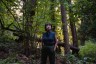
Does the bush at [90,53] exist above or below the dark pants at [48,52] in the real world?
below

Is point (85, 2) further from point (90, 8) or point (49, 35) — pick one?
point (49, 35)

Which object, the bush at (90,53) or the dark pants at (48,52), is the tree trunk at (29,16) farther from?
the bush at (90,53)

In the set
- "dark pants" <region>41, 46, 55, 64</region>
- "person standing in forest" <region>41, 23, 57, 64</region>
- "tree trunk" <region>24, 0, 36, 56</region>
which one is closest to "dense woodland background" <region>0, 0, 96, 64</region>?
"tree trunk" <region>24, 0, 36, 56</region>

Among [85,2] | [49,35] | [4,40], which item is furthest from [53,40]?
[4,40]

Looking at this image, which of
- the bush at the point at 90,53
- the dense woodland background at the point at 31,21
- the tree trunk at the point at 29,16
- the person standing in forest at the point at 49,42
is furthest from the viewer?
the bush at the point at 90,53

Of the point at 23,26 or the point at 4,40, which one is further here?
the point at 4,40

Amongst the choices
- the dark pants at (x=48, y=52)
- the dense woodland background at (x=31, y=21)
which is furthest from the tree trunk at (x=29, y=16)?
the dark pants at (x=48, y=52)

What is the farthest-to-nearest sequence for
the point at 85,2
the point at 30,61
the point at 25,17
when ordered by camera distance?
the point at 25,17
the point at 30,61
the point at 85,2

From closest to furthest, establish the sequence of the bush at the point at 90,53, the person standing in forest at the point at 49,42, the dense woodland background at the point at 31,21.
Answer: the person standing in forest at the point at 49,42 → the dense woodland background at the point at 31,21 → the bush at the point at 90,53

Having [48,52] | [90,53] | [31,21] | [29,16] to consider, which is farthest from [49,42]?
[90,53]

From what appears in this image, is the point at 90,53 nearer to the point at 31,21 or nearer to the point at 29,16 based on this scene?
the point at 31,21

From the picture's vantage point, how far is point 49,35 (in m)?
10.2

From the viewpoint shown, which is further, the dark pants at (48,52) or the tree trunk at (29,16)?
the tree trunk at (29,16)

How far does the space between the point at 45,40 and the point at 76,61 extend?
12.2 ft
